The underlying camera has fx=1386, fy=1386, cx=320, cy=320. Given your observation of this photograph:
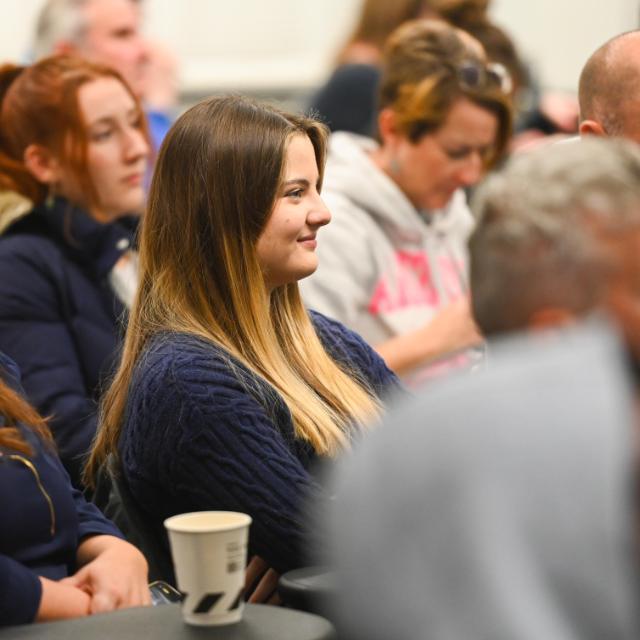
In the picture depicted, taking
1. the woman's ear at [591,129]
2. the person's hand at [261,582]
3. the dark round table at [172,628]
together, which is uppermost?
the woman's ear at [591,129]

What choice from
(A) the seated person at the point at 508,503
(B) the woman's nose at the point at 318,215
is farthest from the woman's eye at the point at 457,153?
(A) the seated person at the point at 508,503

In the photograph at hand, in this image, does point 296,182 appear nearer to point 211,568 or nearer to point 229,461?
point 229,461

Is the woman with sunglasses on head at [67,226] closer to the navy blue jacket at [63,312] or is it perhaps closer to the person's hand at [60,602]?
the navy blue jacket at [63,312]

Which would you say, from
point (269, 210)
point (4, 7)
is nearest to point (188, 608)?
point (269, 210)

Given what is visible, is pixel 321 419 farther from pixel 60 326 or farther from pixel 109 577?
pixel 60 326

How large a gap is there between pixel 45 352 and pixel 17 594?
3.41 feet

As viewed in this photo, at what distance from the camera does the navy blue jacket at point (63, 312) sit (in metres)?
2.73

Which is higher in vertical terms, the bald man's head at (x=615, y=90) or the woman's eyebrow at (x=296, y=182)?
the bald man's head at (x=615, y=90)

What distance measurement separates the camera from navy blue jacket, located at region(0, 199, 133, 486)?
273cm

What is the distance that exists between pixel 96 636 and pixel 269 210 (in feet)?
3.00

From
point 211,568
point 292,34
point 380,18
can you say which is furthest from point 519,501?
point 292,34

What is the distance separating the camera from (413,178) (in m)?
3.32

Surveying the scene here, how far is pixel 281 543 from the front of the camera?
203 cm

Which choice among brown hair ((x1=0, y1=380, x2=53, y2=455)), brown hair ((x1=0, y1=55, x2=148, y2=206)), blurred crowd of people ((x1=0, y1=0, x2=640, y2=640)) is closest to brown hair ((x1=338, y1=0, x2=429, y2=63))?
blurred crowd of people ((x1=0, y1=0, x2=640, y2=640))
